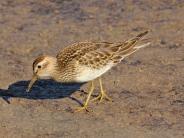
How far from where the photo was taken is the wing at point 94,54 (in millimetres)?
13486

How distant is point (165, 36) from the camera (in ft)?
57.4

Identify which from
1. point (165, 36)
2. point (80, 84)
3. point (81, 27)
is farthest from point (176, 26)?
point (80, 84)

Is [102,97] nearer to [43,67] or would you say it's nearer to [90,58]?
[90,58]

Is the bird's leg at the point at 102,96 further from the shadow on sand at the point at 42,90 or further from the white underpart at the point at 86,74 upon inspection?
the white underpart at the point at 86,74

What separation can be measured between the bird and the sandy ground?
0.61 m

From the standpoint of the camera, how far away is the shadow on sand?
47.4ft

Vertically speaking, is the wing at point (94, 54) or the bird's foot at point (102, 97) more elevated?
the wing at point (94, 54)

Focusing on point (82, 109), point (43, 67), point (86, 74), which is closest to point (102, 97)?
point (82, 109)

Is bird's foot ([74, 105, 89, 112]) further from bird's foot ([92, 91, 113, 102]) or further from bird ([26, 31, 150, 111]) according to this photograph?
bird's foot ([92, 91, 113, 102])

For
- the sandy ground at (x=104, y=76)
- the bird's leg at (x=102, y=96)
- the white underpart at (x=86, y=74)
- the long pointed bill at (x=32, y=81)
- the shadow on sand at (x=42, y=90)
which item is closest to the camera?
the sandy ground at (x=104, y=76)

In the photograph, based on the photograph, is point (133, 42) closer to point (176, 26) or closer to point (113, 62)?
point (113, 62)

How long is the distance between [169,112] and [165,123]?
0.50m

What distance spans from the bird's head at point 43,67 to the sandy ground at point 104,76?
0.65m

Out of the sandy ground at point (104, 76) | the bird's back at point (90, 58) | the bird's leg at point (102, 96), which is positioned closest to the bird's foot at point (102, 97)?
the bird's leg at point (102, 96)
